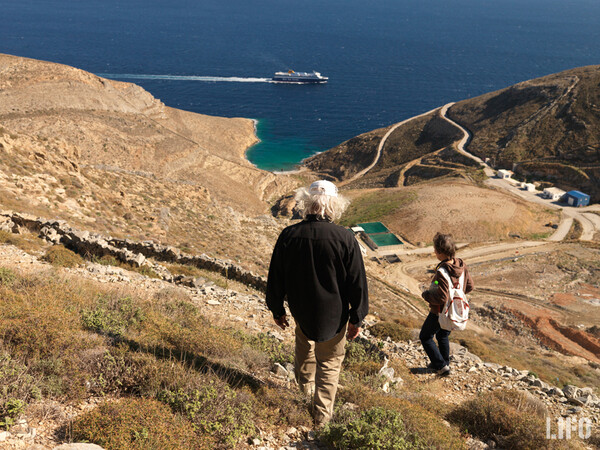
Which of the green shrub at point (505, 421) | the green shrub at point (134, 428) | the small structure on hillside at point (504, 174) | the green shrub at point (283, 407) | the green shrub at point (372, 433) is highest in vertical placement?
the green shrub at point (134, 428)

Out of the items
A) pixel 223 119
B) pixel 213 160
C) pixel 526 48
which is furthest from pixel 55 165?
pixel 526 48

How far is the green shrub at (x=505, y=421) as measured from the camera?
5680mm

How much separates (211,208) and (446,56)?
160 metres

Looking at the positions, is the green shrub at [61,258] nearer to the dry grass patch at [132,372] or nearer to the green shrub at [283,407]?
the dry grass patch at [132,372]

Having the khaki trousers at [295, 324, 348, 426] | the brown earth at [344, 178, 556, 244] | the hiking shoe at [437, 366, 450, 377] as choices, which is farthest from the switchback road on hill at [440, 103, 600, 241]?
the khaki trousers at [295, 324, 348, 426]

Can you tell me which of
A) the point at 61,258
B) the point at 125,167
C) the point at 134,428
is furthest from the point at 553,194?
the point at 134,428

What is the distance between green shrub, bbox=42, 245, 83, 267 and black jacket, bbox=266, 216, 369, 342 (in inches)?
338

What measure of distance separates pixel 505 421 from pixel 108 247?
11892 mm

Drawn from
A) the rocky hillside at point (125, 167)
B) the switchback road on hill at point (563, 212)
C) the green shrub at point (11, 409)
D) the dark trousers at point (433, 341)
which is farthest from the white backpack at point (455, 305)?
the switchback road on hill at point (563, 212)

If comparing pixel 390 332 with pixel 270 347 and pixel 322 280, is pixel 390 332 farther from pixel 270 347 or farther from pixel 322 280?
pixel 322 280

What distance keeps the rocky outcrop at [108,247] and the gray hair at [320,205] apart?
8908mm

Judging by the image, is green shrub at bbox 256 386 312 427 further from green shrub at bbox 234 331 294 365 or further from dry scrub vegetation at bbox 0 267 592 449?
green shrub at bbox 234 331 294 365

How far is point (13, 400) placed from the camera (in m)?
4.14

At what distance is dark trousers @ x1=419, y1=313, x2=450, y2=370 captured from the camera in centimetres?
750
